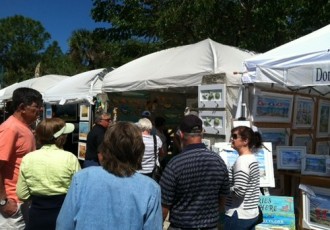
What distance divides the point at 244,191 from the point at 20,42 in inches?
Result: 1970

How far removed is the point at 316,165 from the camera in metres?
5.29

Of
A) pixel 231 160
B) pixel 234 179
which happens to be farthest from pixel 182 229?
pixel 231 160

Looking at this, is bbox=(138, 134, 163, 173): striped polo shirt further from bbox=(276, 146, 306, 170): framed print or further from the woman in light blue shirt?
the woman in light blue shirt

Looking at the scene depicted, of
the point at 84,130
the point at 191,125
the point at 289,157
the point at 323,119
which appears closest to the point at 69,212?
the point at 191,125

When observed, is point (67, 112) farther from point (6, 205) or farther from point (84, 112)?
point (6, 205)

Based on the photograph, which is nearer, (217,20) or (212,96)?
(212,96)

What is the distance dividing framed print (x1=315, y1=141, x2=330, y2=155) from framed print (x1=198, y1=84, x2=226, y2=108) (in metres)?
2.03

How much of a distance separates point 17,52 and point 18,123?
48676mm

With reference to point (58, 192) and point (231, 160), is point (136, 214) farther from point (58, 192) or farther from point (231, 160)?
point (231, 160)

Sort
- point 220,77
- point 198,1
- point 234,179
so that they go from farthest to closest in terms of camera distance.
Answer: point 198,1 < point 220,77 < point 234,179

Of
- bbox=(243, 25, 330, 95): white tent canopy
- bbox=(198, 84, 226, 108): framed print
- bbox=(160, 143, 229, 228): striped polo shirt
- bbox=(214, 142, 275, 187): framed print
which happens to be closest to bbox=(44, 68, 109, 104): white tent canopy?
bbox=(198, 84, 226, 108): framed print

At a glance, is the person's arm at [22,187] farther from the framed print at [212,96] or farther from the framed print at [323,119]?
the framed print at [323,119]

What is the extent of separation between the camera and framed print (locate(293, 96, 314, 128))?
640 cm

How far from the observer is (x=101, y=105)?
9078mm
